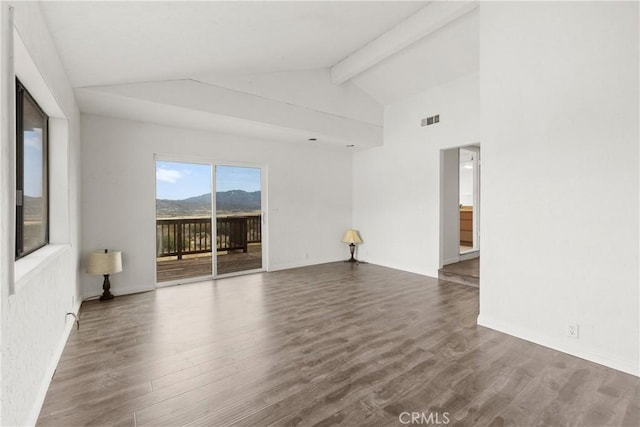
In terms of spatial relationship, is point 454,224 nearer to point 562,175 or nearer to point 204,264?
point 562,175

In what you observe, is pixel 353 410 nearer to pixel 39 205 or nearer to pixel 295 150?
pixel 39 205

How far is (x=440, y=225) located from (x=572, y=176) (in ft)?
8.94

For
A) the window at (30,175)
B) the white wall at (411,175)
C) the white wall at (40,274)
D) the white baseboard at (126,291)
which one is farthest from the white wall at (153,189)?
the window at (30,175)

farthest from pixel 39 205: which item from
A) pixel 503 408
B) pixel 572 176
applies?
pixel 572 176

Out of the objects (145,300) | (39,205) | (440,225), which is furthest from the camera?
(440,225)

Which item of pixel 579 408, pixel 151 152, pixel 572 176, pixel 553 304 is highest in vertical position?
pixel 151 152

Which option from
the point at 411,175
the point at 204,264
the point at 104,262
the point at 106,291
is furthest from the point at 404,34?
the point at 106,291

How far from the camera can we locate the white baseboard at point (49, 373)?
6.05 ft

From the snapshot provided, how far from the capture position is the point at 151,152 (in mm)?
4711

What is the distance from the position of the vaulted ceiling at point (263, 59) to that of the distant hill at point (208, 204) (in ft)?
3.67

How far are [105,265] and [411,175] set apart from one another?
199 inches

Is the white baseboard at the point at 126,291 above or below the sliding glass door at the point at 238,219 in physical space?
below

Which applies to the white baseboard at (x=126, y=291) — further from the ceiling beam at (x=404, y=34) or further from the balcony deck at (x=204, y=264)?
the ceiling beam at (x=404, y=34)

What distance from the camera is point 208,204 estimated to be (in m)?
5.33
